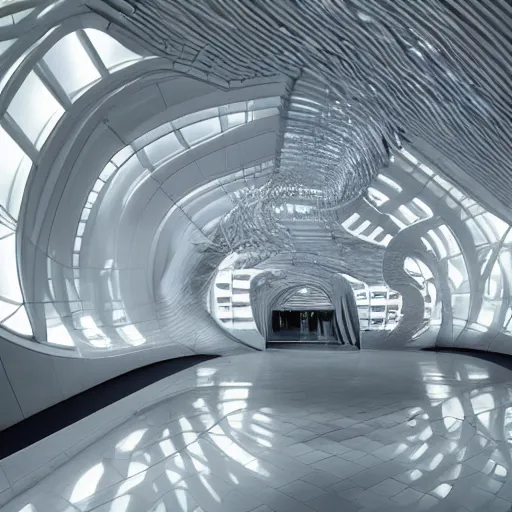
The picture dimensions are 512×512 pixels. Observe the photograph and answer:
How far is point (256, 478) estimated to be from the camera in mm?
4016

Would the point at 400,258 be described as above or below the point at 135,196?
below

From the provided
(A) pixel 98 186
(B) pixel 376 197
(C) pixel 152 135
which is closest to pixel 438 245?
(B) pixel 376 197

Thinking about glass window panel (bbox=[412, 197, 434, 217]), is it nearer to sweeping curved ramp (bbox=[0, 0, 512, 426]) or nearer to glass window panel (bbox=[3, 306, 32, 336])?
sweeping curved ramp (bbox=[0, 0, 512, 426])

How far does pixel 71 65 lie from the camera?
20.7 feet

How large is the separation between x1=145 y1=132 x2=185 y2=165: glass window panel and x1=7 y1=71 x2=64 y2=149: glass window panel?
8.39ft

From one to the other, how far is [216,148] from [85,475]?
6526 millimetres

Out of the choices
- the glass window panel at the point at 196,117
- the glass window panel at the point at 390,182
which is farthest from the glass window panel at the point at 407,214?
the glass window panel at the point at 196,117

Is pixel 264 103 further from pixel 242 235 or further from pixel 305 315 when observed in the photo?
pixel 305 315

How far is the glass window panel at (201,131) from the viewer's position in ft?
28.5

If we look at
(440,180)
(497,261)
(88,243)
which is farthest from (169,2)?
(497,261)

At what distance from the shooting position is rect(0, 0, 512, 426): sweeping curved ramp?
4.35m

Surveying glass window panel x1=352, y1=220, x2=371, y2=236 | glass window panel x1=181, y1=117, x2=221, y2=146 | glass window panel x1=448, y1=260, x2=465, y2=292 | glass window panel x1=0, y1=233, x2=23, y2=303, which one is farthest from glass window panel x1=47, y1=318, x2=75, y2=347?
glass window panel x1=448, y1=260, x2=465, y2=292

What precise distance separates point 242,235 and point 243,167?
11.6 ft

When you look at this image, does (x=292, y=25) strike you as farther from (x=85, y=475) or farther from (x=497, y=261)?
(x=497, y=261)
